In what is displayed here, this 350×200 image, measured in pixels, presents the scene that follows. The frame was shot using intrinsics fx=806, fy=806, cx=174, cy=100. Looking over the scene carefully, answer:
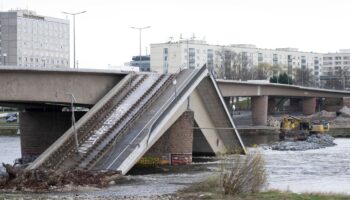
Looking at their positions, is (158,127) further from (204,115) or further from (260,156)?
(260,156)

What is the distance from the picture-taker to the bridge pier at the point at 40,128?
6875 cm

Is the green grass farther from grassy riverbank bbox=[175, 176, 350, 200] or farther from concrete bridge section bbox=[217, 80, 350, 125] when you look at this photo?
concrete bridge section bbox=[217, 80, 350, 125]

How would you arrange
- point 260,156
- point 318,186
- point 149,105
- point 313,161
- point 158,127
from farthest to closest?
point 313,161
point 149,105
point 158,127
point 318,186
point 260,156

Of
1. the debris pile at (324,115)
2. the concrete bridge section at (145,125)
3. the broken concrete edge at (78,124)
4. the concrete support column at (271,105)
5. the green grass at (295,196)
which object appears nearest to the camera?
the green grass at (295,196)

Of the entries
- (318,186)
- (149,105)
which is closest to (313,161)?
(149,105)

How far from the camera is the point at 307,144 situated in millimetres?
83750

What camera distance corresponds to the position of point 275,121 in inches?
4852

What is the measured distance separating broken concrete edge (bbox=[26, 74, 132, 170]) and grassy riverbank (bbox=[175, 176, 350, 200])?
49.2ft

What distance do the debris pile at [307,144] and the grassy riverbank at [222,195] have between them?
41968 mm

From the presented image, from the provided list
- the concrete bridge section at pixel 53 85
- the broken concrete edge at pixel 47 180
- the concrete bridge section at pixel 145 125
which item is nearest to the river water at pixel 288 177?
the broken concrete edge at pixel 47 180

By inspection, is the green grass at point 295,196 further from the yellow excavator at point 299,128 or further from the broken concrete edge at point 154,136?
the yellow excavator at point 299,128

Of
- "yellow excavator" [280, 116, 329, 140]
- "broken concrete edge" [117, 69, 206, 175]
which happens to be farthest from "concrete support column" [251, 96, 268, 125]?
"broken concrete edge" [117, 69, 206, 175]

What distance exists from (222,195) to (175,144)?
84.4ft

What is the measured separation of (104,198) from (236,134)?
3199cm
